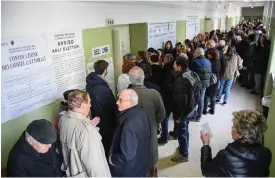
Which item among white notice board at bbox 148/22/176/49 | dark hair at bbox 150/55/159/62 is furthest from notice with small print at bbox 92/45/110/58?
white notice board at bbox 148/22/176/49

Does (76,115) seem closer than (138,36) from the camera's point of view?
Yes

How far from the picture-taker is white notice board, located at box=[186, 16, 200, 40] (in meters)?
8.44

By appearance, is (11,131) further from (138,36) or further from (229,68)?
(229,68)

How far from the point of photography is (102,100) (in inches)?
112

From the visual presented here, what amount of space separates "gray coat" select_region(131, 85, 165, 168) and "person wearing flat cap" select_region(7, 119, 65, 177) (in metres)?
1.13

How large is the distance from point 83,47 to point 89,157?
203 centimetres

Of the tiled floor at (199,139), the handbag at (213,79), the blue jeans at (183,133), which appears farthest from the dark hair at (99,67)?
the handbag at (213,79)

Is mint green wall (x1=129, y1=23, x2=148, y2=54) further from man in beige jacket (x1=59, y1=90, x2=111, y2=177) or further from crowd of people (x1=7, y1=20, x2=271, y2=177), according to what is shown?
man in beige jacket (x1=59, y1=90, x2=111, y2=177)

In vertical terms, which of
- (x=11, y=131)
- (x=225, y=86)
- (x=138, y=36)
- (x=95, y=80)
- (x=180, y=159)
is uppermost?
(x=138, y=36)

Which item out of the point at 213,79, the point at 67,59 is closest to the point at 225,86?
the point at 213,79

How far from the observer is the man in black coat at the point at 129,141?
6.82ft

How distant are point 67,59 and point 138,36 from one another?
2.87 metres

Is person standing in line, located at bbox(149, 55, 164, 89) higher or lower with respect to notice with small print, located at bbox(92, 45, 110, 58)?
lower

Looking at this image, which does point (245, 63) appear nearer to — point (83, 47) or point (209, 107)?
point (209, 107)
